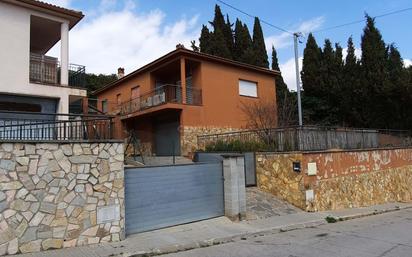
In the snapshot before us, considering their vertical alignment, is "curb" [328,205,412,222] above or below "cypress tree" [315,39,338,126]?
below

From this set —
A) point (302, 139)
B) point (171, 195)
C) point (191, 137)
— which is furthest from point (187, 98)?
point (171, 195)

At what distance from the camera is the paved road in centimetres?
805

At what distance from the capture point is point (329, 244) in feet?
29.4

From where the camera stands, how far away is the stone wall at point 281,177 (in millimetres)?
14375

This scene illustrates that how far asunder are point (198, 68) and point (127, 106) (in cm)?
695

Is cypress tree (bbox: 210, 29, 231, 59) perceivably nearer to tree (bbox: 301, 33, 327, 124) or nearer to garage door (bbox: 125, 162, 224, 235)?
tree (bbox: 301, 33, 327, 124)

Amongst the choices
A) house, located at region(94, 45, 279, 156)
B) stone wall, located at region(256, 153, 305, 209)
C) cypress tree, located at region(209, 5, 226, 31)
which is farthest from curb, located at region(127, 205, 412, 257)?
cypress tree, located at region(209, 5, 226, 31)

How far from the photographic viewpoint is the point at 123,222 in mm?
9555

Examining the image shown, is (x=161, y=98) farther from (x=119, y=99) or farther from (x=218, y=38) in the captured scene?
(x=218, y=38)

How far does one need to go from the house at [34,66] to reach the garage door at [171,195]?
581 cm

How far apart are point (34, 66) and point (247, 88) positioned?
13.7 metres

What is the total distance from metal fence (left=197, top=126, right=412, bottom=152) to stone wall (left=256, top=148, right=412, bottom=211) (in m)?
0.51

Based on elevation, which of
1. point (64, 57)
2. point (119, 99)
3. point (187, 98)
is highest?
point (119, 99)

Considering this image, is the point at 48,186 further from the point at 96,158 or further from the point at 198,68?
the point at 198,68
